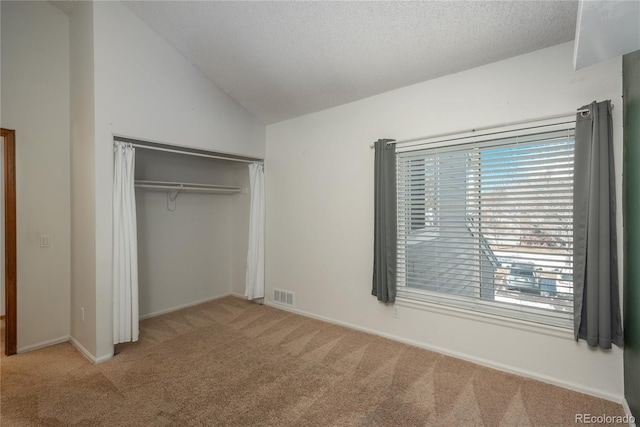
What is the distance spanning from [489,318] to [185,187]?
11.5ft

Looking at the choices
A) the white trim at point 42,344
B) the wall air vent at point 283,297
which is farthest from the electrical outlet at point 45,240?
the wall air vent at point 283,297

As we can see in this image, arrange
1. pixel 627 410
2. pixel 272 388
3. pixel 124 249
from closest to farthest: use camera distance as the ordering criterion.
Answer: pixel 627 410
pixel 272 388
pixel 124 249

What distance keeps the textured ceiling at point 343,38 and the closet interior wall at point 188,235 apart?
1.36 m

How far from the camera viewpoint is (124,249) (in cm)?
275

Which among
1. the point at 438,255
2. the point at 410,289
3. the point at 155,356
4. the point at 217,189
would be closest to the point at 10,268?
the point at 155,356

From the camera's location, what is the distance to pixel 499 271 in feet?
8.06

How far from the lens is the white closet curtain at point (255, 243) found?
13.1 feet

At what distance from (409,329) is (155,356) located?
7.79 ft

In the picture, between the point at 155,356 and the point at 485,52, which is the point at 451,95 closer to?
the point at 485,52

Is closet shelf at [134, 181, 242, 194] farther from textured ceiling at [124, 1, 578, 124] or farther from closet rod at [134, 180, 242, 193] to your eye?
textured ceiling at [124, 1, 578, 124]

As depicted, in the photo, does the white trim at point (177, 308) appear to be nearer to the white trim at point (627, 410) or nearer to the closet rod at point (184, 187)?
the closet rod at point (184, 187)

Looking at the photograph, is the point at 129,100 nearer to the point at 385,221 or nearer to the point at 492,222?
the point at 385,221

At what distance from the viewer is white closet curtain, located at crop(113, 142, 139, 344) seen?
270 cm

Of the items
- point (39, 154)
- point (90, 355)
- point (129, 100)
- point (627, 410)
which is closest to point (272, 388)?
point (90, 355)
